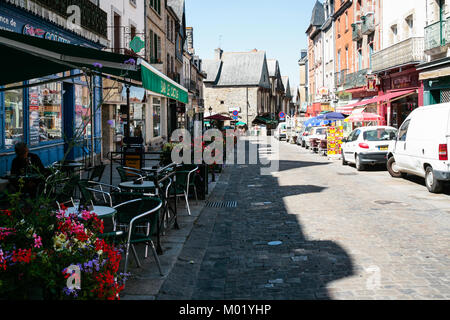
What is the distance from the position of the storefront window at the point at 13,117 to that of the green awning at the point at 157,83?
4.19 m

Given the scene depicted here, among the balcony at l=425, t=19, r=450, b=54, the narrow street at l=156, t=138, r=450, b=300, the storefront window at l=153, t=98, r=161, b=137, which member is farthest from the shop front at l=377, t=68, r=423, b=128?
the storefront window at l=153, t=98, r=161, b=137

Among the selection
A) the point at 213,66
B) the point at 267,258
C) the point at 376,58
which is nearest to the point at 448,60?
the point at 376,58

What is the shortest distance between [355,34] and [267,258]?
27569mm

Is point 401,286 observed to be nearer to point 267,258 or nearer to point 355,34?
point 267,258

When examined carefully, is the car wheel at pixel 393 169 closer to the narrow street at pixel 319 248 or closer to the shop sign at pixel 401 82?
the narrow street at pixel 319 248

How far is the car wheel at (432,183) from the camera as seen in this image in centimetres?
1119

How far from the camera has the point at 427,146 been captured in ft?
38.1

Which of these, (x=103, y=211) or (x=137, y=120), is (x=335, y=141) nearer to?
(x=137, y=120)

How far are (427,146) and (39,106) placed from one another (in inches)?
399

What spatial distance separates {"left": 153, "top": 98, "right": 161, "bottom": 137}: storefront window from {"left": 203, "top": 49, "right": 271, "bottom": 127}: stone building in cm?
4085

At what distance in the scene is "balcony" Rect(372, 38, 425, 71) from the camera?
20.7m

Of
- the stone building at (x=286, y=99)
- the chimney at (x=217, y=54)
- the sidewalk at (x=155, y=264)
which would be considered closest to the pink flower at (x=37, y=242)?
the sidewalk at (x=155, y=264)

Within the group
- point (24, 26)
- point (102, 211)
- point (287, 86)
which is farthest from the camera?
point (287, 86)

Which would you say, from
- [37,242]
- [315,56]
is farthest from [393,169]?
[315,56]
